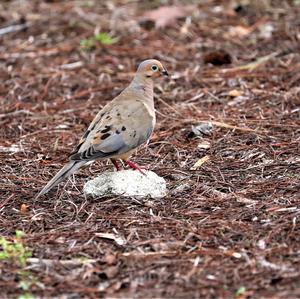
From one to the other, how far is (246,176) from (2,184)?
182cm

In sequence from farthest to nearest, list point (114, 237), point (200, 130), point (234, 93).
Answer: point (234, 93), point (200, 130), point (114, 237)

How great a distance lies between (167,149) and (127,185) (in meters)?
1.04

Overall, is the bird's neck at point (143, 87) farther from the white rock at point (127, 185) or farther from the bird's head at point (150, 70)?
the white rock at point (127, 185)

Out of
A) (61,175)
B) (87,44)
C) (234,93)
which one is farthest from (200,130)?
(87,44)

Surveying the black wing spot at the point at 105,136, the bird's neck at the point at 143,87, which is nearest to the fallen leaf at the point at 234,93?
the bird's neck at the point at 143,87

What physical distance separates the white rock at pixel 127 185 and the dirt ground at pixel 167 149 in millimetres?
72

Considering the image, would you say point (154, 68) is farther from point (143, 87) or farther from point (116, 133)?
point (116, 133)

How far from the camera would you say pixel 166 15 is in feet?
32.7

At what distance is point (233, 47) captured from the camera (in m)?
8.96

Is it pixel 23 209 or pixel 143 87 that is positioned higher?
pixel 143 87

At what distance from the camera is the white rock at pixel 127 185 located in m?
5.40

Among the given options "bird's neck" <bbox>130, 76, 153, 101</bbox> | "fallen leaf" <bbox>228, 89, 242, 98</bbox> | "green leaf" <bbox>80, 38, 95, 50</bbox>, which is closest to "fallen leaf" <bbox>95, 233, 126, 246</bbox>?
"bird's neck" <bbox>130, 76, 153, 101</bbox>

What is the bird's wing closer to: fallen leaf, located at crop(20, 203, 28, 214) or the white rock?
the white rock

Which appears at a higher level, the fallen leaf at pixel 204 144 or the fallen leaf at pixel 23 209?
the fallen leaf at pixel 23 209
